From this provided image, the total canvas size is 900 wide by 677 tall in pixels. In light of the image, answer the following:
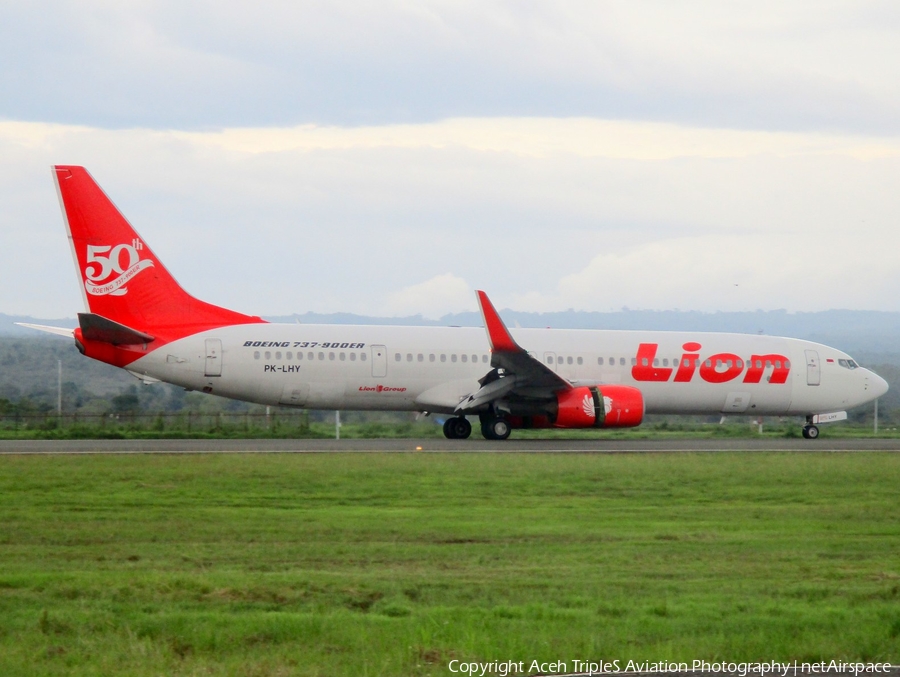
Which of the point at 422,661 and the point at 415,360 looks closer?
the point at 422,661

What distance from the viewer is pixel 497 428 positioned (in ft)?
96.1

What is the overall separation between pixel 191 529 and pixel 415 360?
16535 mm

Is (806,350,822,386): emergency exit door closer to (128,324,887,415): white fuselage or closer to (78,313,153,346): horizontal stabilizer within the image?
(128,324,887,415): white fuselage

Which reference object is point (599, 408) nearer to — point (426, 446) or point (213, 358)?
point (426, 446)

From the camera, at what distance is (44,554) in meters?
11.7

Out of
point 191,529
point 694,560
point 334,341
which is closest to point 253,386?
point 334,341

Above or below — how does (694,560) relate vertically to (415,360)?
below

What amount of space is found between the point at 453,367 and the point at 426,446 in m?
3.49

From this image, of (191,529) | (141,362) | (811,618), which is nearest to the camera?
(811,618)

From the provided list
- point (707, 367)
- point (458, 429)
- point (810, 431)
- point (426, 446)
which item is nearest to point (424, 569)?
point (426, 446)

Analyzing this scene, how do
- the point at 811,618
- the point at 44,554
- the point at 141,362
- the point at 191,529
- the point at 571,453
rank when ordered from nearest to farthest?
the point at 811,618 → the point at 44,554 → the point at 191,529 → the point at 571,453 → the point at 141,362

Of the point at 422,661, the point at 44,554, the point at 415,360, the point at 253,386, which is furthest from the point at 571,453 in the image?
the point at 422,661

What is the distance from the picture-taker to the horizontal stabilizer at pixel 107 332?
27016mm

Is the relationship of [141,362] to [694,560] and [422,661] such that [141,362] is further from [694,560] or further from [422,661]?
[422,661]
